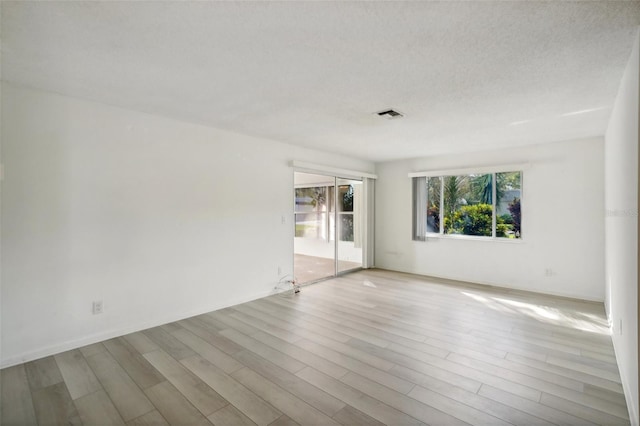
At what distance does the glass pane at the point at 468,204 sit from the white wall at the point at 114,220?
359 cm

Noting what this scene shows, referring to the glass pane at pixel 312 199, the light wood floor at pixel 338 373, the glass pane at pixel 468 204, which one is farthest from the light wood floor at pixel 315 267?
the glass pane at pixel 468 204

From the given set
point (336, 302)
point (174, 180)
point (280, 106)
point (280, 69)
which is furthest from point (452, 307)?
point (174, 180)

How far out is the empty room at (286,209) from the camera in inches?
74.1

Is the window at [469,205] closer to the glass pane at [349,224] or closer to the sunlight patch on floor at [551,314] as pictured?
the glass pane at [349,224]

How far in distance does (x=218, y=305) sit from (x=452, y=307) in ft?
10.1

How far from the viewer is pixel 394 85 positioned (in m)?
2.60

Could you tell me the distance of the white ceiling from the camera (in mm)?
1653

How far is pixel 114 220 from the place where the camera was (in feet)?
10.3

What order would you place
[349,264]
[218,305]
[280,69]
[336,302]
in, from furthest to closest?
[349,264]
[336,302]
[218,305]
[280,69]

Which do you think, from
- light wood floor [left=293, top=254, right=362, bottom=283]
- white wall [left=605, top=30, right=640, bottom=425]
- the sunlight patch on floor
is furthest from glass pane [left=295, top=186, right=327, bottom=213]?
white wall [left=605, top=30, right=640, bottom=425]

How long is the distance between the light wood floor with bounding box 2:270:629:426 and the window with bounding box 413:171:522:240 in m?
1.77

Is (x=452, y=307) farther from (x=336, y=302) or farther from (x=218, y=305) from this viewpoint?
(x=218, y=305)

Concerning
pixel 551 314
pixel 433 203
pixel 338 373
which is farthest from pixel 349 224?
pixel 338 373

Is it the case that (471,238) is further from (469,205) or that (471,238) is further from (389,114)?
(389,114)
